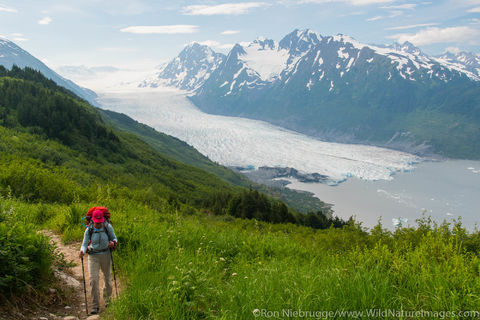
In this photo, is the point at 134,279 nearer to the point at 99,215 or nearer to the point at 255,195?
the point at 99,215

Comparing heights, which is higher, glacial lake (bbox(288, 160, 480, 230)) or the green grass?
the green grass

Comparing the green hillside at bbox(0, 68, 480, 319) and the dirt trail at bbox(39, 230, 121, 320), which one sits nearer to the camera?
the green hillside at bbox(0, 68, 480, 319)

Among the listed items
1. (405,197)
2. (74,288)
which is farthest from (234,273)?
(405,197)

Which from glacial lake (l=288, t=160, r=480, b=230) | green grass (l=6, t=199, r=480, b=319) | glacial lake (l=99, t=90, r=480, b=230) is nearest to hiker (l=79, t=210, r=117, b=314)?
green grass (l=6, t=199, r=480, b=319)

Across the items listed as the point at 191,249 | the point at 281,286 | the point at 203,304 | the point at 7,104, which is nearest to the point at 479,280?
the point at 281,286

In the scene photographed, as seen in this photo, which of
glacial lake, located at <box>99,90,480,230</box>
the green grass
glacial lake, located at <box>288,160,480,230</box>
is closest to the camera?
the green grass

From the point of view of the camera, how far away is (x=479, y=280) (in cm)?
389

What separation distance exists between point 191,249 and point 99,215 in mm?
2354

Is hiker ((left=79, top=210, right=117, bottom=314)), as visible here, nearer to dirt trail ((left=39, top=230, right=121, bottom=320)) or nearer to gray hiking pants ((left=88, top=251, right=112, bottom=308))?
gray hiking pants ((left=88, top=251, right=112, bottom=308))

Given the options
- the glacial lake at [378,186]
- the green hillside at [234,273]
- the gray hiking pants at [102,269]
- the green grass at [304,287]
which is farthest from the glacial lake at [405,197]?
the gray hiking pants at [102,269]

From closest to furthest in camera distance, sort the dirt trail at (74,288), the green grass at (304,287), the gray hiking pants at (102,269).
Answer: the green grass at (304,287)
the dirt trail at (74,288)
the gray hiking pants at (102,269)

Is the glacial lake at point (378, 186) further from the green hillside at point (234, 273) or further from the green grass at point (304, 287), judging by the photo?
the green grass at point (304, 287)

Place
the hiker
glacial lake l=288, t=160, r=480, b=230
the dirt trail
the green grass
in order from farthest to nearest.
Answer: glacial lake l=288, t=160, r=480, b=230, the hiker, the dirt trail, the green grass

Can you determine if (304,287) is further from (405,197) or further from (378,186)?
(378,186)
